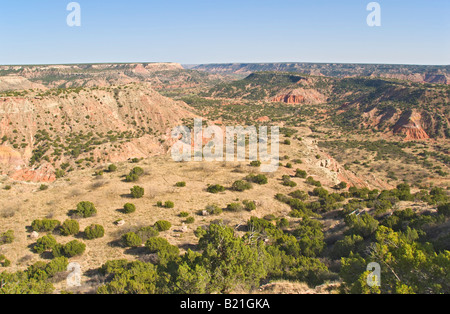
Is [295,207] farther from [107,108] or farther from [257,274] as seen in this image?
[107,108]

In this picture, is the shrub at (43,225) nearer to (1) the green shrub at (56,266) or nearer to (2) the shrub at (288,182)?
(1) the green shrub at (56,266)

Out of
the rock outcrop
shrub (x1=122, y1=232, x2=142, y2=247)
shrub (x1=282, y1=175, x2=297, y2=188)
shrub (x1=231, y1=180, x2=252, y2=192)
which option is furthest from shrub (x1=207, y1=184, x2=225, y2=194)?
the rock outcrop

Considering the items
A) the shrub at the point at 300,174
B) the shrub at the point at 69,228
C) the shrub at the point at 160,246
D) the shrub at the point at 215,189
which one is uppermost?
the shrub at the point at 300,174

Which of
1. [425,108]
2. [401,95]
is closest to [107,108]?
[425,108]

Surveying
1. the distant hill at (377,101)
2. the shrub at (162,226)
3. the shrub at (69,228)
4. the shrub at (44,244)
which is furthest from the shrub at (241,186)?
the distant hill at (377,101)

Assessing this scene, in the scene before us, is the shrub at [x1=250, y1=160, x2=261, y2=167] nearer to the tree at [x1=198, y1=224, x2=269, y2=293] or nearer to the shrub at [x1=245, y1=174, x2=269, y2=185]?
the shrub at [x1=245, y1=174, x2=269, y2=185]
